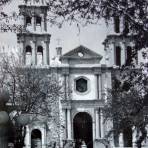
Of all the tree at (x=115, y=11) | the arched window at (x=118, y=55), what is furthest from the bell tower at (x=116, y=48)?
the tree at (x=115, y=11)

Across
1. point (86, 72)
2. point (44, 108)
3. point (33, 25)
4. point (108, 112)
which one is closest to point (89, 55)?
point (86, 72)

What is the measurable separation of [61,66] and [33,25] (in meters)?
4.71

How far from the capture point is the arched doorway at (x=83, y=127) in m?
49.0

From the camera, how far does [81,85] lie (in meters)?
50.0

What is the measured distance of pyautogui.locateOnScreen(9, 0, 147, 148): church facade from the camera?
47.4 metres

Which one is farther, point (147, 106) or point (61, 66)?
point (61, 66)

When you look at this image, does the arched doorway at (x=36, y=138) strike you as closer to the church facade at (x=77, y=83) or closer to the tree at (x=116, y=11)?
the church facade at (x=77, y=83)

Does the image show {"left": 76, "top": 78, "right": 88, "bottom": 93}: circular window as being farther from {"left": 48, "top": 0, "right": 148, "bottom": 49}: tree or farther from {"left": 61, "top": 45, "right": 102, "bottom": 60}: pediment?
{"left": 48, "top": 0, "right": 148, "bottom": 49}: tree

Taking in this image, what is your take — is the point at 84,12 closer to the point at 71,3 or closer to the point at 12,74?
the point at 71,3

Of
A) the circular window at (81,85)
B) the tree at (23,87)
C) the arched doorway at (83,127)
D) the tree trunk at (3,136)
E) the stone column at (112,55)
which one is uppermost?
the stone column at (112,55)

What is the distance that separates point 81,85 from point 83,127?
161 inches

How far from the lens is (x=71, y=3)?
41.0 ft

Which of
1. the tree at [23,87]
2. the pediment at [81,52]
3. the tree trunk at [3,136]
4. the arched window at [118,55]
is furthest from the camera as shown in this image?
the arched window at [118,55]

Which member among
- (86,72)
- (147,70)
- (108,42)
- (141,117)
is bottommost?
(141,117)
